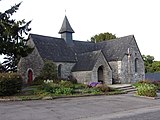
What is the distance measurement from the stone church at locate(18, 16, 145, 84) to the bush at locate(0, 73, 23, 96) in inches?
552

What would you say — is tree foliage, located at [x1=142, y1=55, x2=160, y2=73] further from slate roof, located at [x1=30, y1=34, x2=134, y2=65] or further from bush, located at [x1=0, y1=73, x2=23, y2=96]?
bush, located at [x1=0, y1=73, x2=23, y2=96]

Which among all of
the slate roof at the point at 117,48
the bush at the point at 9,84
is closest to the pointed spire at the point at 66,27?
the slate roof at the point at 117,48

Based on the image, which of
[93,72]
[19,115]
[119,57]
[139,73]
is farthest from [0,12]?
[139,73]

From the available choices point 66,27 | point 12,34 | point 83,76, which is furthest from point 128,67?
point 12,34

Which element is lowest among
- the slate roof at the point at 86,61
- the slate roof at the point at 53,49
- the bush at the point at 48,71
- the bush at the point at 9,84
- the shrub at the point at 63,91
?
the shrub at the point at 63,91

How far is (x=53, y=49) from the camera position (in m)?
35.8

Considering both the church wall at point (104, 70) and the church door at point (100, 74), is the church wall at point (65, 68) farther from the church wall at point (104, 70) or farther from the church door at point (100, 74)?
the church wall at point (104, 70)

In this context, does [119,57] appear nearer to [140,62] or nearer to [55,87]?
[140,62]

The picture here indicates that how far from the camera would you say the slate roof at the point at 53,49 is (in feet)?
112

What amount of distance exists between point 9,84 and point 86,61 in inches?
699

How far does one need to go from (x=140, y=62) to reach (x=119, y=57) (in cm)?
480

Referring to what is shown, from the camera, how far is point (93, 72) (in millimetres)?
33094

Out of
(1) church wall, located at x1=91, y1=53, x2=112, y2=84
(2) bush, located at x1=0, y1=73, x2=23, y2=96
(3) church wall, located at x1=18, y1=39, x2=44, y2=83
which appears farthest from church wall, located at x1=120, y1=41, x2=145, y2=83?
(2) bush, located at x1=0, y1=73, x2=23, y2=96

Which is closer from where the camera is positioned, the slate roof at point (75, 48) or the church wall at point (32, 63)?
the church wall at point (32, 63)
